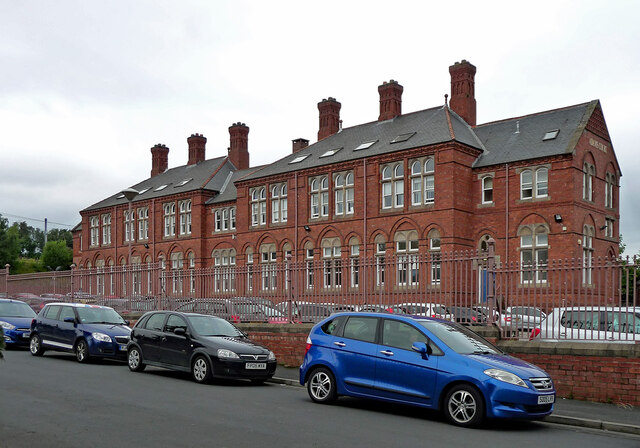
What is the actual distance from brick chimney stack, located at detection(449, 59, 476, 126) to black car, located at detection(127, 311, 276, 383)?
102 feet

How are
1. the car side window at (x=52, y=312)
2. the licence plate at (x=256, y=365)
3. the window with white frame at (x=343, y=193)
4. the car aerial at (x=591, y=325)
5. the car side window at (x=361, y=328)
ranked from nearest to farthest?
1. the car side window at (x=361, y=328)
2. the car aerial at (x=591, y=325)
3. the licence plate at (x=256, y=365)
4. the car side window at (x=52, y=312)
5. the window with white frame at (x=343, y=193)

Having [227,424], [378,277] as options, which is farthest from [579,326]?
[227,424]

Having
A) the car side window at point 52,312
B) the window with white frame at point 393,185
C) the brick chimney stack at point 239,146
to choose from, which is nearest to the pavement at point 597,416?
the car side window at point 52,312

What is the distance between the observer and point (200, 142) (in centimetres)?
6256

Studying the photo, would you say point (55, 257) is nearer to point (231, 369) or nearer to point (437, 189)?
point (437, 189)

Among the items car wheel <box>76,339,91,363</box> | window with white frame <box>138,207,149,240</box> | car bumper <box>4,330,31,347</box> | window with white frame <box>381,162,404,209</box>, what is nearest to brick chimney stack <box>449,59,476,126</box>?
window with white frame <box>381,162,404,209</box>

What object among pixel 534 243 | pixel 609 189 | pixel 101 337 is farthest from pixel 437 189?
pixel 101 337

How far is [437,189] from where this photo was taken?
37812 mm

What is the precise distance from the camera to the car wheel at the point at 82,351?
1738 cm

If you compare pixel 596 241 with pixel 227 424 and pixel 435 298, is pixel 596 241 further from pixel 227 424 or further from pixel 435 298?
pixel 227 424

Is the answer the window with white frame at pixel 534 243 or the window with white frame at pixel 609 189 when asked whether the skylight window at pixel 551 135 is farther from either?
the window with white frame at pixel 609 189

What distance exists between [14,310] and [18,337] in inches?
60.8

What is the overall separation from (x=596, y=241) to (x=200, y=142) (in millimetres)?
36779

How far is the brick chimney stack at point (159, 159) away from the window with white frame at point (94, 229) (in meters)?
6.86
